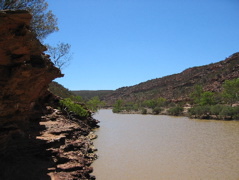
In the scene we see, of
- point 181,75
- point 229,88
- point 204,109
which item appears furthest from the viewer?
point 181,75

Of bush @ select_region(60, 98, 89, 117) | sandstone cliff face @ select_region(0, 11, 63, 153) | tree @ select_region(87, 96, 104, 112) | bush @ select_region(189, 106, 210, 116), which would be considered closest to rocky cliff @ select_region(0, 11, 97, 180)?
sandstone cliff face @ select_region(0, 11, 63, 153)

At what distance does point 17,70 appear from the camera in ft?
28.0

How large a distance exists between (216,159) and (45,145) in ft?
29.9

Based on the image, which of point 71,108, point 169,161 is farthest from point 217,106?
point 169,161

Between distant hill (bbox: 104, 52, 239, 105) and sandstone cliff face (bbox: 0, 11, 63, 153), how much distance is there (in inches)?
2589

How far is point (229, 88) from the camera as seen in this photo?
50.8 meters

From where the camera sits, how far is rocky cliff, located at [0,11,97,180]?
24.8 feet

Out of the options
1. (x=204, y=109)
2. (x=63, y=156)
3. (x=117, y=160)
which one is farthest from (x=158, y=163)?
(x=204, y=109)

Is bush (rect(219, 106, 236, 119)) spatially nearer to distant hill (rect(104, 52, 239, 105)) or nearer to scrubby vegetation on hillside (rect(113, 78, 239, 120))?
scrubby vegetation on hillside (rect(113, 78, 239, 120))

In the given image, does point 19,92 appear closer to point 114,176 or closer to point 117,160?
point 114,176

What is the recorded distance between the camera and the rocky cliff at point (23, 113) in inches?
298

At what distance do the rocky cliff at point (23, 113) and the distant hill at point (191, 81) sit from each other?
64.2 metres

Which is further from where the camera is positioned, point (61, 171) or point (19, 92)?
point (61, 171)

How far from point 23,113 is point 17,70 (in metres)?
3.04
